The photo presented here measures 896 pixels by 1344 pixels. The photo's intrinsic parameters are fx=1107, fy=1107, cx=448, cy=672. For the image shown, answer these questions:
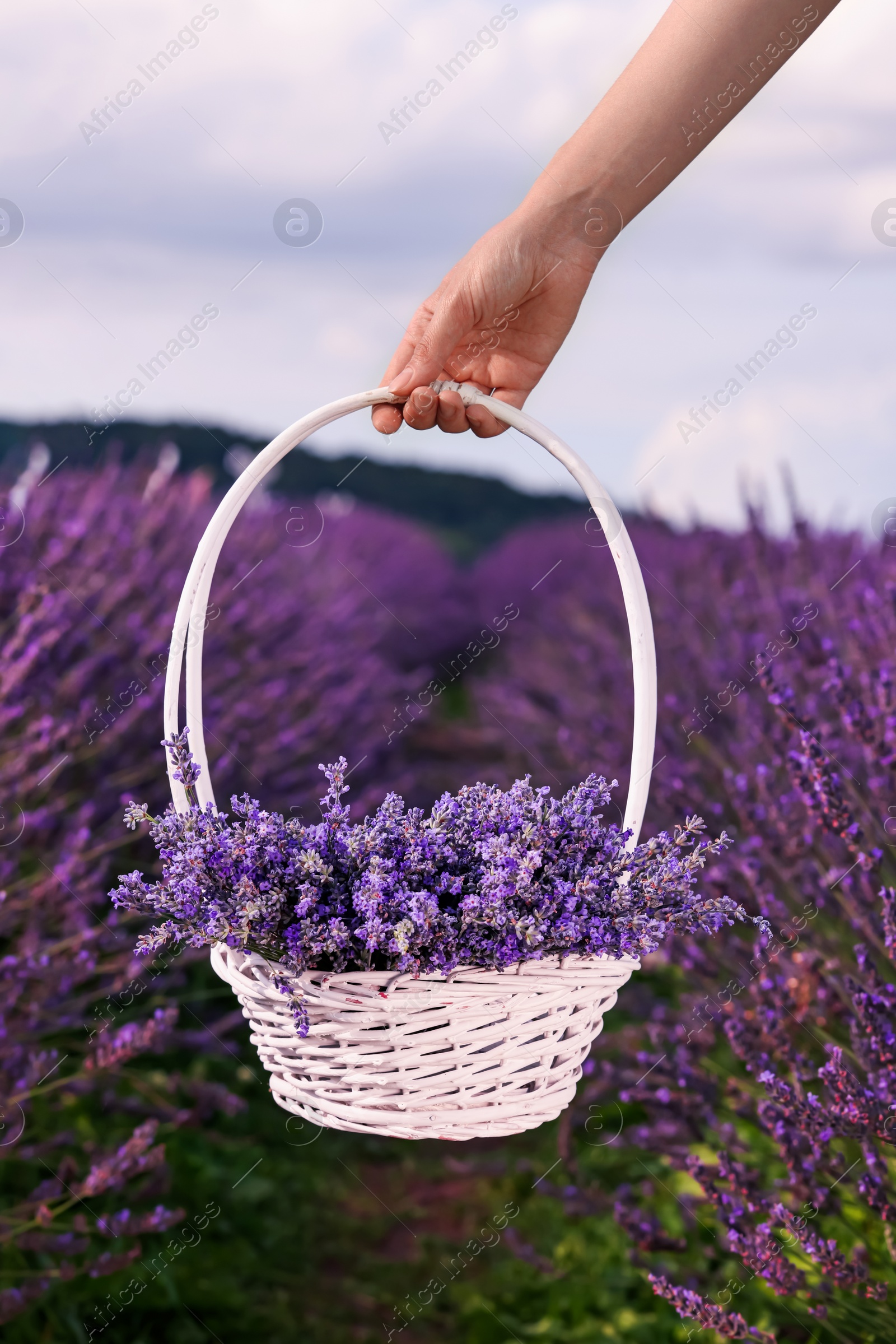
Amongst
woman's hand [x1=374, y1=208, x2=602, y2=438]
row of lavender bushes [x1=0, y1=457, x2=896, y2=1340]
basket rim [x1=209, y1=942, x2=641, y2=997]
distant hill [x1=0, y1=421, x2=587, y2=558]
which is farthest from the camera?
distant hill [x1=0, y1=421, x2=587, y2=558]

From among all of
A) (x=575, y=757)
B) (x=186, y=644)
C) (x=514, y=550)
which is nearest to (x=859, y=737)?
(x=186, y=644)

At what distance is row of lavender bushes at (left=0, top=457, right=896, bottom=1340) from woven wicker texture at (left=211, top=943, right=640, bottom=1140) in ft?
1.71

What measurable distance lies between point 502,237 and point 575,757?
7.98 ft

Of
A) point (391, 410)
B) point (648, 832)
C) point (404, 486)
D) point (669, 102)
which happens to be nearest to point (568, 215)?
point (669, 102)

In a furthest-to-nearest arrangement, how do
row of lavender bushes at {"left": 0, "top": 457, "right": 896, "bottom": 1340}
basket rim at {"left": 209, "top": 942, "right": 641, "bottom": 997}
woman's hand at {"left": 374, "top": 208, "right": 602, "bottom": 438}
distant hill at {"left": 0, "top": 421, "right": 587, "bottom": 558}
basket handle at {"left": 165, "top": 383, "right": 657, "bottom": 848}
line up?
distant hill at {"left": 0, "top": 421, "right": 587, "bottom": 558} < row of lavender bushes at {"left": 0, "top": 457, "right": 896, "bottom": 1340} < woman's hand at {"left": 374, "top": 208, "right": 602, "bottom": 438} < basket handle at {"left": 165, "top": 383, "right": 657, "bottom": 848} < basket rim at {"left": 209, "top": 942, "right": 641, "bottom": 997}

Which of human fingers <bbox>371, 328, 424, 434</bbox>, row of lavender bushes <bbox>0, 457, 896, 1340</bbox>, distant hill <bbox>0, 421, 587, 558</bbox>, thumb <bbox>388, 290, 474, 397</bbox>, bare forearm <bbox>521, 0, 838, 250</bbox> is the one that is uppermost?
bare forearm <bbox>521, 0, 838, 250</bbox>

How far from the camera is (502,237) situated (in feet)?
5.12

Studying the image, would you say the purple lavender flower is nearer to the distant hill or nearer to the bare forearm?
the bare forearm

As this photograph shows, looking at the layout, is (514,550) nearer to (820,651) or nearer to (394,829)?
(820,651)

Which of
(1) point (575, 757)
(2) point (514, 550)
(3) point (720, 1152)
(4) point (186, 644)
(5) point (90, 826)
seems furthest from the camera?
(2) point (514, 550)

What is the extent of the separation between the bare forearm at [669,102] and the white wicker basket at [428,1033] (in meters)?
0.55

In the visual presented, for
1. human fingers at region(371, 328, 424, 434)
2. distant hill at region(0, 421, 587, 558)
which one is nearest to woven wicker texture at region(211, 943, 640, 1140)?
human fingers at region(371, 328, 424, 434)

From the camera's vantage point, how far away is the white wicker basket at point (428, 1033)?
47.5 inches

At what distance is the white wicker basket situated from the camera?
1207mm
